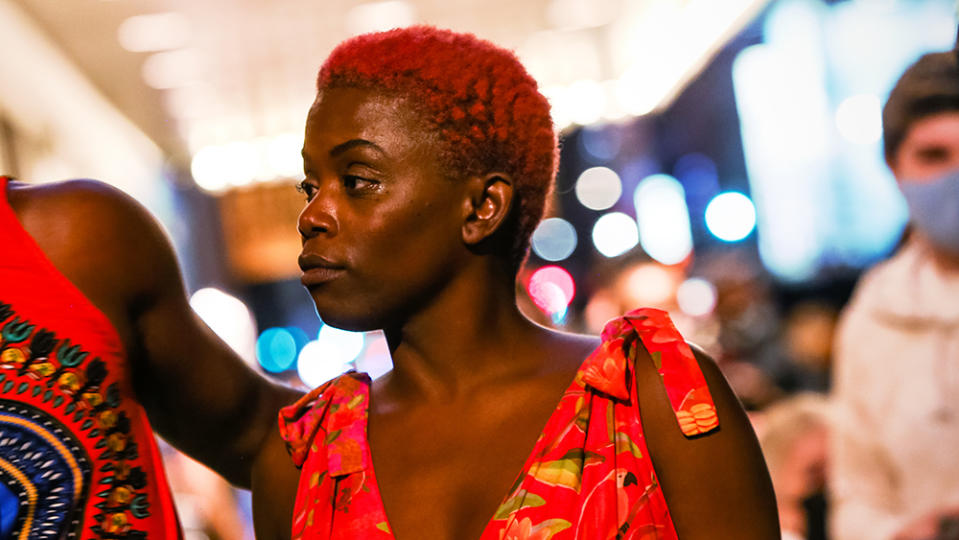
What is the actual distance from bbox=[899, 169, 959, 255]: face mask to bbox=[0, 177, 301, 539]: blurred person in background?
2.31 m

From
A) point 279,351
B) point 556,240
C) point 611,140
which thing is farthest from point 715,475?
point 279,351

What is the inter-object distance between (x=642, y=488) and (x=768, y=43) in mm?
3666

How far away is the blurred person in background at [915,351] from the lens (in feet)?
9.30

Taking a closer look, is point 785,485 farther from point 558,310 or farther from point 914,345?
point 558,310

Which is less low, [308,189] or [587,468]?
[308,189]

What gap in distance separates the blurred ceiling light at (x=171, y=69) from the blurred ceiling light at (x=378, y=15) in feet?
4.39

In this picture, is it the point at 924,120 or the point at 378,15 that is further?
the point at 378,15

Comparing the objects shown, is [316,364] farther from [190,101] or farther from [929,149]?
[929,149]

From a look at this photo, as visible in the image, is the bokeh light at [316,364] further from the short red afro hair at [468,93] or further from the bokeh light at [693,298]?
the short red afro hair at [468,93]

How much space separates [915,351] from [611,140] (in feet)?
26.8

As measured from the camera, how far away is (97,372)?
1.18 m

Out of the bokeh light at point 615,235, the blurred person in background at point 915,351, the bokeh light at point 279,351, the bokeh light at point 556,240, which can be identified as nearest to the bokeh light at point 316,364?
the bokeh light at point 279,351

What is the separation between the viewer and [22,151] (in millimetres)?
5918

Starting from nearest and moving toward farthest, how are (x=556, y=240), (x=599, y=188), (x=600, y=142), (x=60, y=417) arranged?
(x=60, y=417)
(x=600, y=142)
(x=599, y=188)
(x=556, y=240)
